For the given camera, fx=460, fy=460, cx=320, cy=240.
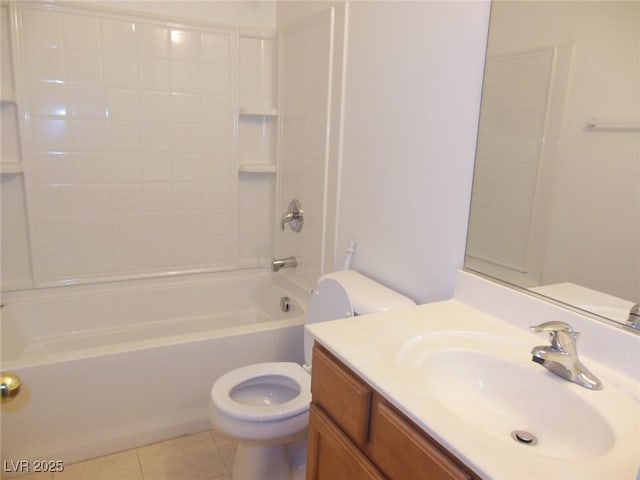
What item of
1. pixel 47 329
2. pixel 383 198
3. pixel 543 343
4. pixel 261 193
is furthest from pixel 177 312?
pixel 543 343

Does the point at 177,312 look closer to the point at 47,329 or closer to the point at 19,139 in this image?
the point at 47,329

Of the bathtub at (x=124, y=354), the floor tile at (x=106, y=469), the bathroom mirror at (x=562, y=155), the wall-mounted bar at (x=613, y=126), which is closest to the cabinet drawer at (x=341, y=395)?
the bathroom mirror at (x=562, y=155)

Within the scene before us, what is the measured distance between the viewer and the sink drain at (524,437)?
96 cm

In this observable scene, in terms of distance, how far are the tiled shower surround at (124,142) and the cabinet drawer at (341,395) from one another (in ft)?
5.81

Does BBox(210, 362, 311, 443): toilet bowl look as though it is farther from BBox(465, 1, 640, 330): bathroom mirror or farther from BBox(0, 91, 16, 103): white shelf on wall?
BBox(0, 91, 16, 103): white shelf on wall

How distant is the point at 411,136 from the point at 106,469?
1805 millimetres

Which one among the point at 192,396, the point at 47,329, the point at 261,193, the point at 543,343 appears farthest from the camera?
the point at 261,193

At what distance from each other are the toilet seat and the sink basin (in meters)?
0.66

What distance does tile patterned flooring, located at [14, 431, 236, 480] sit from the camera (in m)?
1.86

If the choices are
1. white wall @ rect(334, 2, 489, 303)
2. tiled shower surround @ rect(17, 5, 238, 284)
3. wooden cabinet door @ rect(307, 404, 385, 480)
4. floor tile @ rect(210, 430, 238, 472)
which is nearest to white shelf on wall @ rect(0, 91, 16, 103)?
tiled shower surround @ rect(17, 5, 238, 284)

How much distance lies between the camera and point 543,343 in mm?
1162

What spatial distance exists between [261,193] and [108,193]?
88 centimetres

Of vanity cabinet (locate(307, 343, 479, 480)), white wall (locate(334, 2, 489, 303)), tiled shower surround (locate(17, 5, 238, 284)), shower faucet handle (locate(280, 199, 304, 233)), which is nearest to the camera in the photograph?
vanity cabinet (locate(307, 343, 479, 480))

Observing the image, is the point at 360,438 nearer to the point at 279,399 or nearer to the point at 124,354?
the point at 279,399
